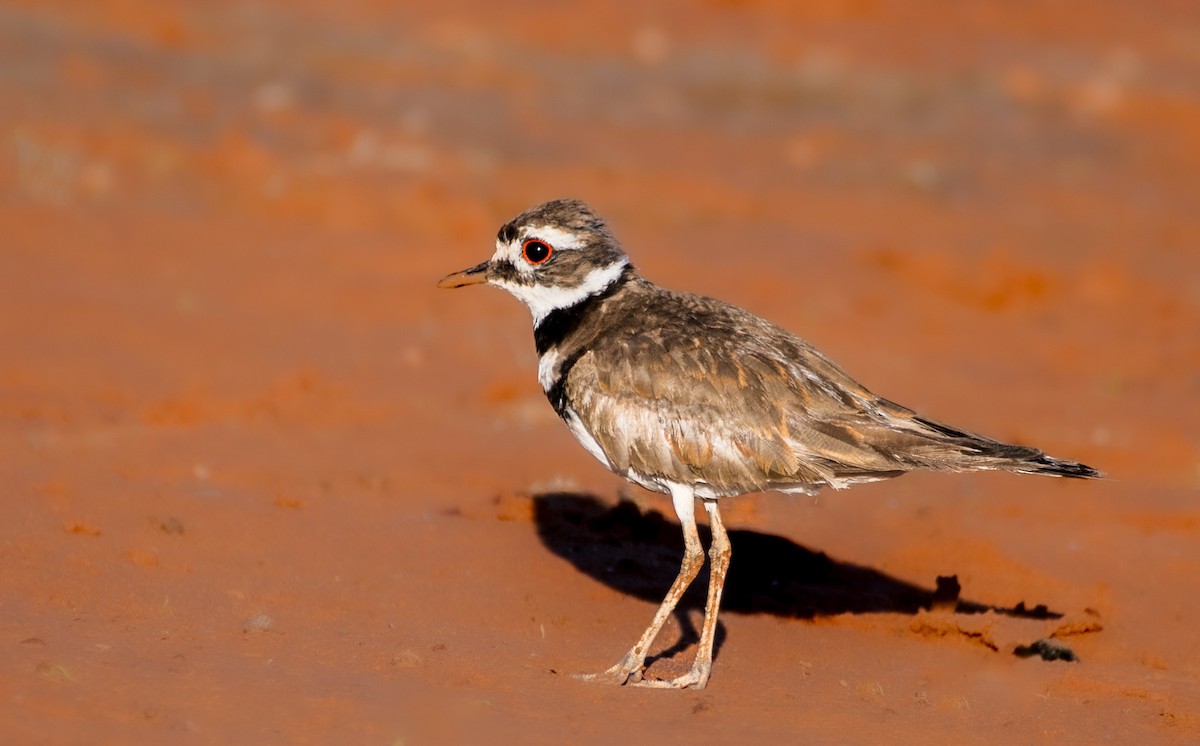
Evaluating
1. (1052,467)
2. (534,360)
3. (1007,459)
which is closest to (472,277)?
(1007,459)

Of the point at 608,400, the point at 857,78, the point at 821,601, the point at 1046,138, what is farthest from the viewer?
the point at 857,78

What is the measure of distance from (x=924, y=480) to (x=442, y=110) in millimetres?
12959

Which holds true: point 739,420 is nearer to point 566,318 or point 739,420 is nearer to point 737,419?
point 737,419

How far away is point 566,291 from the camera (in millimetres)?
7809

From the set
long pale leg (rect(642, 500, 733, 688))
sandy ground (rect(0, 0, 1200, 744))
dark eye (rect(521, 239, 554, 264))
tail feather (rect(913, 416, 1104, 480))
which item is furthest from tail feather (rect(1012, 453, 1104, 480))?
dark eye (rect(521, 239, 554, 264))

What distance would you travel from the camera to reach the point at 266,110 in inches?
811

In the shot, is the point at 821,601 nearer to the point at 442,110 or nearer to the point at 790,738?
the point at 790,738

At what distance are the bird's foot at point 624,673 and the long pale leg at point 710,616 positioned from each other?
77 millimetres

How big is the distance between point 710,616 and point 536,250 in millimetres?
2173

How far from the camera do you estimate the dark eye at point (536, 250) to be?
306 inches

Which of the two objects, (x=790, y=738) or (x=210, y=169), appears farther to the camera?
(x=210, y=169)

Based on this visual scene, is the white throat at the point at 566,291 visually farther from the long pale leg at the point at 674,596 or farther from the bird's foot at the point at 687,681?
the bird's foot at the point at 687,681

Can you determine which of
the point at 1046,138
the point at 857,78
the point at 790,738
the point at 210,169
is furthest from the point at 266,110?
the point at 790,738

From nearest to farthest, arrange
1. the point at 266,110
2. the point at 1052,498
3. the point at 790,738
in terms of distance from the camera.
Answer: the point at 790,738, the point at 1052,498, the point at 266,110
